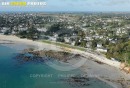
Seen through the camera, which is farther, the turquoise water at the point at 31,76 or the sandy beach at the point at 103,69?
the sandy beach at the point at 103,69

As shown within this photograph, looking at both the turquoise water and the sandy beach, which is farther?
the sandy beach

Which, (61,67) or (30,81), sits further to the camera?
(61,67)

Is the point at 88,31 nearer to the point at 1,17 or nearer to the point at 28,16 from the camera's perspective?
the point at 28,16

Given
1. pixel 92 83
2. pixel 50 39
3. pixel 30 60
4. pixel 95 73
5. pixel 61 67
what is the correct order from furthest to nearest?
pixel 50 39, pixel 30 60, pixel 61 67, pixel 95 73, pixel 92 83

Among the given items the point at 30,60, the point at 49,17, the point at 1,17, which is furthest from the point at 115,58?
the point at 1,17

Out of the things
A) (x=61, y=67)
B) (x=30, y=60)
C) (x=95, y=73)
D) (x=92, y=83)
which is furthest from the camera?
(x=30, y=60)

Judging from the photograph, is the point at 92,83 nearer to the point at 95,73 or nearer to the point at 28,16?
the point at 95,73

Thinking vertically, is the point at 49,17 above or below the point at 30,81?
above

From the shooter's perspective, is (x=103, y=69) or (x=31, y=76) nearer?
(x=31, y=76)
